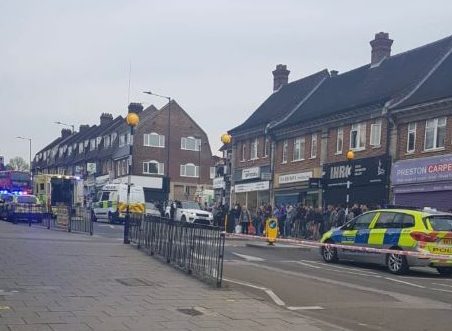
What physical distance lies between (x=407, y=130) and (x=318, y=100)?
34.7 ft

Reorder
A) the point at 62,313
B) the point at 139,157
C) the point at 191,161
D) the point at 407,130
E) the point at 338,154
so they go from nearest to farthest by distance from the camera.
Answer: the point at 62,313
the point at 407,130
the point at 338,154
the point at 139,157
the point at 191,161

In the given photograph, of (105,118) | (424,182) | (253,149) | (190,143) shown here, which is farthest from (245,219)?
(105,118)

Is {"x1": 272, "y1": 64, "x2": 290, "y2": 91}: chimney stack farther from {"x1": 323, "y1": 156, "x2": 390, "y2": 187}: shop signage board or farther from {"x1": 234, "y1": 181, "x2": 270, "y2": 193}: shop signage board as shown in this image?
{"x1": 323, "y1": 156, "x2": 390, "y2": 187}: shop signage board

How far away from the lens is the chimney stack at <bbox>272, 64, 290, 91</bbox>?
4528 centimetres

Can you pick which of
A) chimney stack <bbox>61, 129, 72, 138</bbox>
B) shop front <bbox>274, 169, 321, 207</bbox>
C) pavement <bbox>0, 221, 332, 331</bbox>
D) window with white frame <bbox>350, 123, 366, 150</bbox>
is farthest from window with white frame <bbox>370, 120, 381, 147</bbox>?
chimney stack <bbox>61, 129, 72, 138</bbox>

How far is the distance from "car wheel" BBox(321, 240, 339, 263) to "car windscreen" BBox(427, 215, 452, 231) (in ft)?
10.1

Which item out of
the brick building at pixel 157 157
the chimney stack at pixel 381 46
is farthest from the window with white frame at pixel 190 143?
the chimney stack at pixel 381 46

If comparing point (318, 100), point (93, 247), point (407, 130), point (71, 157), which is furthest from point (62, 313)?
point (71, 157)

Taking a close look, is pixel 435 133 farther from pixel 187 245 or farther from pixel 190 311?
pixel 190 311

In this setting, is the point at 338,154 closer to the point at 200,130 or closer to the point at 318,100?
the point at 318,100

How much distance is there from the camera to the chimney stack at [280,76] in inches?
1783

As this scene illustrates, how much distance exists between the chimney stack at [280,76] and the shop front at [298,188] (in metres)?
10.8

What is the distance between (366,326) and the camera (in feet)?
24.8

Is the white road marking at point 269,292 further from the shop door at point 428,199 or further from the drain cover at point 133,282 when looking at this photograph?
the shop door at point 428,199
